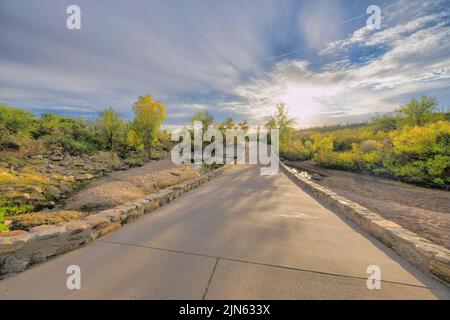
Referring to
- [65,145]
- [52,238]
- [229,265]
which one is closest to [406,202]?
[229,265]

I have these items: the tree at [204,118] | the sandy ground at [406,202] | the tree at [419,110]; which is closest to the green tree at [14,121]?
the tree at [204,118]

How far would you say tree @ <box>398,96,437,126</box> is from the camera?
61.0 feet

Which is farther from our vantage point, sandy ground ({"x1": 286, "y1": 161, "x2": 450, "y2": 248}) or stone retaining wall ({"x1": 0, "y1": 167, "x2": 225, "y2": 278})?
sandy ground ({"x1": 286, "y1": 161, "x2": 450, "y2": 248})

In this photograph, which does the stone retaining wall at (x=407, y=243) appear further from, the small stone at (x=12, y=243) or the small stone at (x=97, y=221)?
the small stone at (x=12, y=243)

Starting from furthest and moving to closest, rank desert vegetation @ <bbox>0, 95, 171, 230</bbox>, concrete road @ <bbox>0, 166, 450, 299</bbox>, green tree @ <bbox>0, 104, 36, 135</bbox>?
green tree @ <bbox>0, 104, 36, 135</bbox> → desert vegetation @ <bbox>0, 95, 171, 230</bbox> → concrete road @ <bbox>0, 166, 450, 299</bbox>

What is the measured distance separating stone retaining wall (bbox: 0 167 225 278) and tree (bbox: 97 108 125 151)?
777 inches

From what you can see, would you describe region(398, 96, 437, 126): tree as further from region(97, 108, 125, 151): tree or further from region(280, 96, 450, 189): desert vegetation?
region(97, 108, 125, 151): tree

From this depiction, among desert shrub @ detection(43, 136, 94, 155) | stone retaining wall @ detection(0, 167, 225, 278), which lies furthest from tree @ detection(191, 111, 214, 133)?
stone retaining wall @ detection(0, 167, 225, 278)

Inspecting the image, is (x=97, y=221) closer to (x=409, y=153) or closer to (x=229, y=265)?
(x=229, y=265)

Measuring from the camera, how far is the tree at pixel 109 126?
19.7 meters

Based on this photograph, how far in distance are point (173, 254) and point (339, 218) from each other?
11.9 ft

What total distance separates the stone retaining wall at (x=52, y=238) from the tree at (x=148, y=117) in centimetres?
1731
